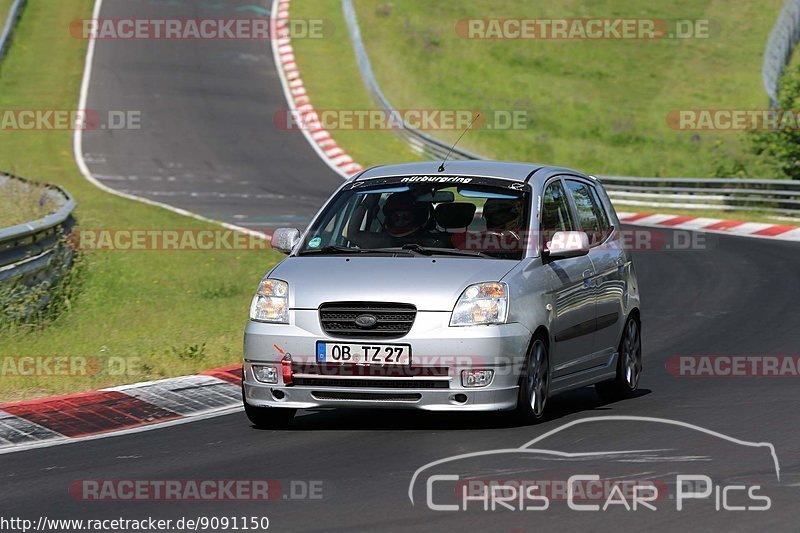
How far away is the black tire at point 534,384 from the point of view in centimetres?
953

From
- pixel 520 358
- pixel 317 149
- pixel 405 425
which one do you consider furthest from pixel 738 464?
pixel 317 149

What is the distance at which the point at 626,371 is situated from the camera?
37.7ft

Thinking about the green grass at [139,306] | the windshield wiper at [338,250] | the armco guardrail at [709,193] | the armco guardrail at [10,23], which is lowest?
the armco guardrail at [709,193]

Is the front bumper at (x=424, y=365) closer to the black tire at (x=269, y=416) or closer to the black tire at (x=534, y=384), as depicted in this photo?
the black tire at (x=534, y=384)

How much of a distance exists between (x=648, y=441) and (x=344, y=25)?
43139 millimetres

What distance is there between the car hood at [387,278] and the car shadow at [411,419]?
92cm

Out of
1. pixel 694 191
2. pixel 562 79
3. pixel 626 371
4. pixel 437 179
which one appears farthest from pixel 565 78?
pixel 437 179

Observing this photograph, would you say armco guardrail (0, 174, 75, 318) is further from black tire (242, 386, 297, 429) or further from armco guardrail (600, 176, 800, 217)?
armco guardrail (600, 176, 800, 217)

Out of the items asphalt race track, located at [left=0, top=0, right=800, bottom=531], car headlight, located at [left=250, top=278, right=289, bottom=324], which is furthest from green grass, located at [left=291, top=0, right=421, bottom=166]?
car headlight, located at [left=250, top=278, right=289, bottom=324]

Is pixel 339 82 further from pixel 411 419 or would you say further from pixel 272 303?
pixel 272 303

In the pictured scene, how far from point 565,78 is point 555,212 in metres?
40.7

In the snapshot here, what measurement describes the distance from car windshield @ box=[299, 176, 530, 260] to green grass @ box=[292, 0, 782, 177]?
2653cm

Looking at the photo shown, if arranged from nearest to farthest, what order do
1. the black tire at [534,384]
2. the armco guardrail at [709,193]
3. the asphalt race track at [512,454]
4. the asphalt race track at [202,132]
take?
the asphalt race track at [512,454] < the black tire at [534,384] < the armco guardrail at [709,193] < the asphalt race track at [202,132]

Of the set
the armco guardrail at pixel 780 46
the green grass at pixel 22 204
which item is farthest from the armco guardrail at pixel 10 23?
the armco guardrail at pixel 780 46
